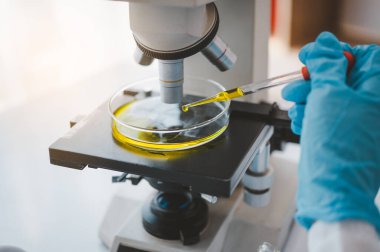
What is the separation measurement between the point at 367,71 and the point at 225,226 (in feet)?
1.47

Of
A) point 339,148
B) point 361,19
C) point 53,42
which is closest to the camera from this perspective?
point 339,148

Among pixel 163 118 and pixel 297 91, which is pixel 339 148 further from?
pixel 163 118

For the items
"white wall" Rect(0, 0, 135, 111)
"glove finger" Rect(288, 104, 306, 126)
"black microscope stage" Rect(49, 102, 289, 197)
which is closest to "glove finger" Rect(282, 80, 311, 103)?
"glove finger" Rect(288, 104, 306, 126)

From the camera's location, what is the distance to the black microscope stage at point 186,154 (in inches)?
31.0

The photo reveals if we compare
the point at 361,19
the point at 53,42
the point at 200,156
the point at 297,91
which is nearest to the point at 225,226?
the point at 200,156

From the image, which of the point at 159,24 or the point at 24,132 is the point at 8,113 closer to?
the point at 24,132

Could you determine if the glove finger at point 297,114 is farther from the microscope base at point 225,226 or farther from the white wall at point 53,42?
the white wall at point 53,42

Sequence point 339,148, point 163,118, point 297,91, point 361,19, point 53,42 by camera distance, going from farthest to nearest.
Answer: point 361,19, point 53,42, point 163,118, point 297,91, point 339,148

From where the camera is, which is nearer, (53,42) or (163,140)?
(163,140)

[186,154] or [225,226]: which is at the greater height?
[186,154]

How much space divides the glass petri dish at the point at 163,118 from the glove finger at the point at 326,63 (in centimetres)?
21

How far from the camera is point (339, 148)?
67 cm

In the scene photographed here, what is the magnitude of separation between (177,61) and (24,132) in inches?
27.3

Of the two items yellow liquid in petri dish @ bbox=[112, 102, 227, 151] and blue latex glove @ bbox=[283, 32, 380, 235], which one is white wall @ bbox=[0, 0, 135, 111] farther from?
blue latex glove @ bbox=[283, 32, 380, 235]
